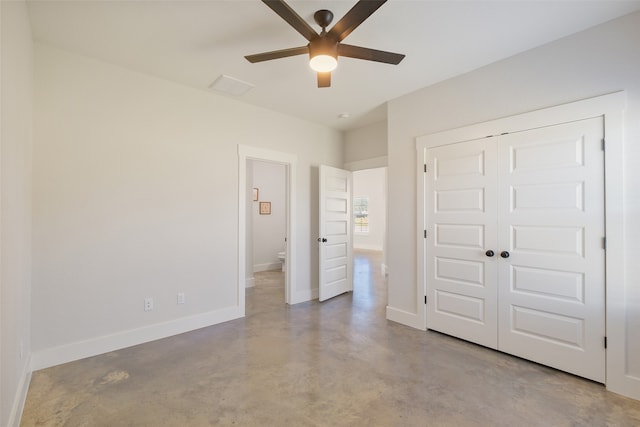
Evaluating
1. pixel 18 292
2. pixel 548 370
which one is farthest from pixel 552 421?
pixel 18 292

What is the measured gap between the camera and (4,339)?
1553mm

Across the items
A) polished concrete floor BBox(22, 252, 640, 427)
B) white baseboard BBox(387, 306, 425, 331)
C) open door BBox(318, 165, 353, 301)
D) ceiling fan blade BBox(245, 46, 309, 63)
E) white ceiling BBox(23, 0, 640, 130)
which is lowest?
polished concrete floor BBox(22, 252, 640, 427)

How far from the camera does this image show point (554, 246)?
245 centimetres

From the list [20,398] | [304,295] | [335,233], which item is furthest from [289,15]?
[304,295]

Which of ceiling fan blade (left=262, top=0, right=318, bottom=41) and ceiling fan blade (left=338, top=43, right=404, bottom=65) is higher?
ceiling fan blade (left=262, top=0, right=318, bottom=41)

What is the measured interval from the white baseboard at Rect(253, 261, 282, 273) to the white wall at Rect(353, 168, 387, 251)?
4.04m

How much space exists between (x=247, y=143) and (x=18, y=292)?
2.62 m

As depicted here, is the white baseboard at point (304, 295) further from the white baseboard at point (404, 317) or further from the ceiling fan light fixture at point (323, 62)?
the ceiling fan light fixture at point (323, 62)

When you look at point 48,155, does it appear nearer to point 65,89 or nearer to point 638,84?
point 65,89

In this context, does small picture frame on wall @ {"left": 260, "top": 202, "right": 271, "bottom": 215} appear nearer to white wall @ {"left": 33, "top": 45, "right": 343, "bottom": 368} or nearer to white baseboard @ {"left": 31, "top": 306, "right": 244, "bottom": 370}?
white wall @ {"left": 33, "top": 45, "right": 343, "bottom": 368}

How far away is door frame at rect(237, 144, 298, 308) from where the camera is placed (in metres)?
3.73

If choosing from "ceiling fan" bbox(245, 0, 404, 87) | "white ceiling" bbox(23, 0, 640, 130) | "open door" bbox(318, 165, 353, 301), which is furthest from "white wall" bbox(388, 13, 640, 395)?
"ceiling fan" bbox(245, 0, 404, 87)

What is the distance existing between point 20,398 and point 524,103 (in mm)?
4515

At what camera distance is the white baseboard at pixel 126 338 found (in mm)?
2494
